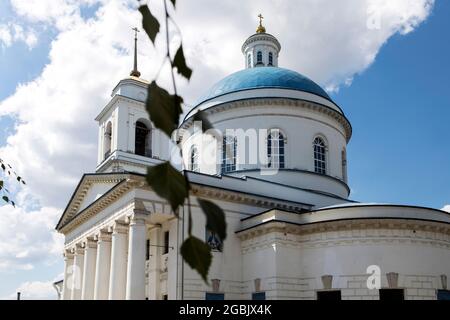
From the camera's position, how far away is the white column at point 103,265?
22969mm

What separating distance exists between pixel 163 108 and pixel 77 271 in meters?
27.9

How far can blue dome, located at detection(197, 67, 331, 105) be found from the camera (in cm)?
2684

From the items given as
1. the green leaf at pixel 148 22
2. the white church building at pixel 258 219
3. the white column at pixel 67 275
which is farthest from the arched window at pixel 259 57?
the green leaf at pixel 148 22

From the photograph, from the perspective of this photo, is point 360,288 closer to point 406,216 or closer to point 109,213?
point 406,216

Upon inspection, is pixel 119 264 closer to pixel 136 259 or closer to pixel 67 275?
pixel 136 259

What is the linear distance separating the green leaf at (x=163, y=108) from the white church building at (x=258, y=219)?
41.7 ft

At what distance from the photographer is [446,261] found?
2006 cm

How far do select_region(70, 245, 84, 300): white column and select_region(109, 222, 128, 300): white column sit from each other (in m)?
6.48

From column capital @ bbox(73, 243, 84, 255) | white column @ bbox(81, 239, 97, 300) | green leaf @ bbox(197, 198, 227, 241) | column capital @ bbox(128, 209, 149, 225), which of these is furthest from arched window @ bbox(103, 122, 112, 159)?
green leaf @ bbox(197, 198, 227, 241)

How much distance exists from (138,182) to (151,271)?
14.5 feet

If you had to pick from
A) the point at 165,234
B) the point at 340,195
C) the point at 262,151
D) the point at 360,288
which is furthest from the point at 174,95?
the point at 340,195

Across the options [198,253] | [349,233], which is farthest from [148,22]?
[349,233]

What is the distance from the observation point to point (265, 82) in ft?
88.2

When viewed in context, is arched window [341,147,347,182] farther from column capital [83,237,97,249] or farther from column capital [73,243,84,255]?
column capital [73,243,84,255]
